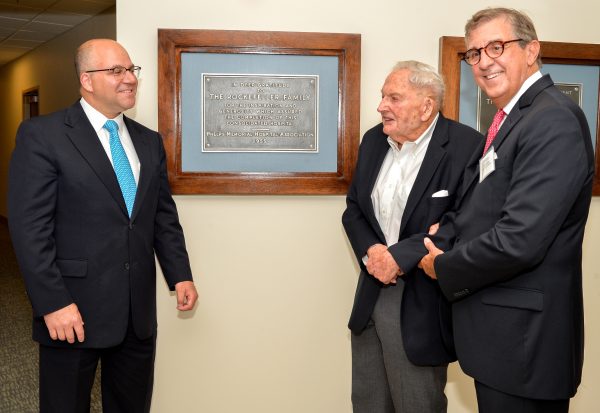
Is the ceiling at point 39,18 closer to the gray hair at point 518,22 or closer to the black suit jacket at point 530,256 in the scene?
the gray hair at point 518,22

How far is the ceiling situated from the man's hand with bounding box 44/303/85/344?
4853mm

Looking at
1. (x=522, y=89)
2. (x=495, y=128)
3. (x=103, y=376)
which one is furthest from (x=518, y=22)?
(x=103, y=376)

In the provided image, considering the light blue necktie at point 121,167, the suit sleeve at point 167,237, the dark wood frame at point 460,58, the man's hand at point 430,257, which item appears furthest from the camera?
the dark wood frame at point 460,58

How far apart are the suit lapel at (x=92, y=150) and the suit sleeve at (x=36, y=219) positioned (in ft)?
0.34

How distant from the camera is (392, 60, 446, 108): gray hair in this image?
2.18 m

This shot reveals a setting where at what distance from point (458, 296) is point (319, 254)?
1.09 metres

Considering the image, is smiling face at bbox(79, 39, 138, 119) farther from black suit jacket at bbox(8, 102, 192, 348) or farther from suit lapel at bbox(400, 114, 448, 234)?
suit lapel at bbox(400, 114, 448, 234)

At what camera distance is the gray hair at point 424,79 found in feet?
7.14

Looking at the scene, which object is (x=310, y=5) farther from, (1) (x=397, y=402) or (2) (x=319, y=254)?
(1) (x=397, y=402)

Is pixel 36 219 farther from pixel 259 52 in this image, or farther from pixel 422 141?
pixel 422 141

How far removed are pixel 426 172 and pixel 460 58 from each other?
2.79ft

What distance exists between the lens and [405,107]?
217 centimetres

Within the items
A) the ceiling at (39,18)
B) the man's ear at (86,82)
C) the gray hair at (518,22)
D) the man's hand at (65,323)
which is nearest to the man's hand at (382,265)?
the gray hair at (518,22)

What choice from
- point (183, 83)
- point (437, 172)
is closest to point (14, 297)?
point (183, 83)
